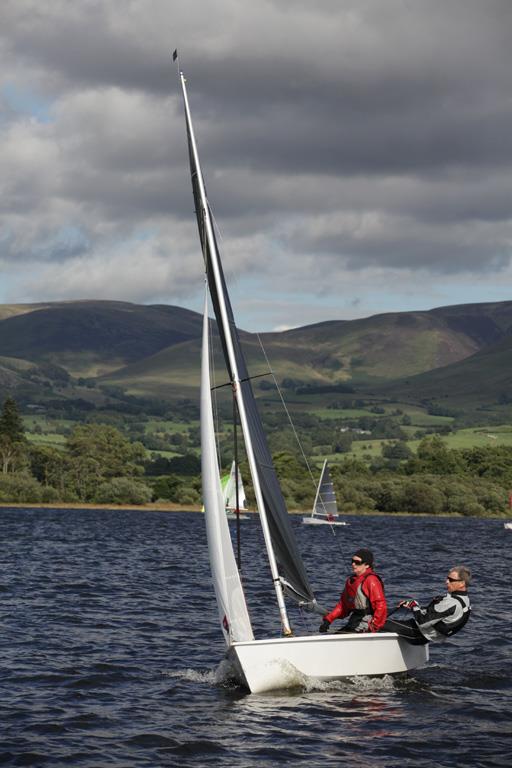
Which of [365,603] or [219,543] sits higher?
[219,543]

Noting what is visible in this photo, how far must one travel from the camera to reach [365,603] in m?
22.6

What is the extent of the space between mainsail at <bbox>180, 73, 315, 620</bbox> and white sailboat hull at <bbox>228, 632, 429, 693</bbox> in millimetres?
1660

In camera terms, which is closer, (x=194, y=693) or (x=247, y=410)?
(x=194, y=693)

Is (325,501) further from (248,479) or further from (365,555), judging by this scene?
(365,555)

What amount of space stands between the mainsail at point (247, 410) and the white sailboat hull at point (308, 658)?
1.66 metres

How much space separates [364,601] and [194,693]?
12.6ft

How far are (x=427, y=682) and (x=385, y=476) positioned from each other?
150425 mm

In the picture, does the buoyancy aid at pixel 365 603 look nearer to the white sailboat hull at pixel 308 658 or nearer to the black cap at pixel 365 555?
the black cap at pixel 365 555

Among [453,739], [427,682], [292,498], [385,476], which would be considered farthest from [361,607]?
[385,476]

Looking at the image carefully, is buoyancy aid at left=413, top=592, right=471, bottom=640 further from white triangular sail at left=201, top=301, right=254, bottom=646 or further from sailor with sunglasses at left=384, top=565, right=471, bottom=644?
white triangular sail at left=201, top=301, right=254, bottom=646

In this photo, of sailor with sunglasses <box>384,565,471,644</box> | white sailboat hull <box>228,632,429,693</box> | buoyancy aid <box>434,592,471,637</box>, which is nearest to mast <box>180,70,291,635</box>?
white sailboat hull <box>228,632,429,693</box>

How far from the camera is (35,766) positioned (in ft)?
54.9

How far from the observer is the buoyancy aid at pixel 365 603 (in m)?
22.4

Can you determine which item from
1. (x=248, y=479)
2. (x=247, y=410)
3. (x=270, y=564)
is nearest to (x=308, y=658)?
(x=270, y=564)
